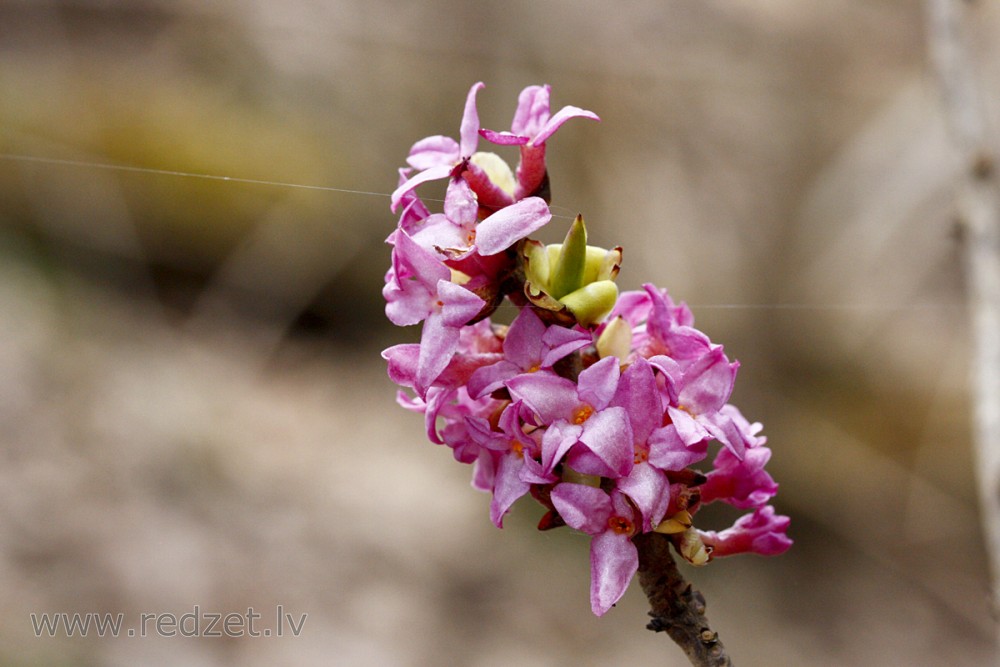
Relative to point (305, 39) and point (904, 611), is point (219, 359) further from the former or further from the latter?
point (904, 611)

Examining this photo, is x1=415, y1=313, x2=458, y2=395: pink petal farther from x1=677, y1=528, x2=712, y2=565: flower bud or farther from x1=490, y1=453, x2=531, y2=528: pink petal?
x1=677, y1=528, x2=712, y2=565: flower bud

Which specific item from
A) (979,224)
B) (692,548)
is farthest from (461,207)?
(979,224)

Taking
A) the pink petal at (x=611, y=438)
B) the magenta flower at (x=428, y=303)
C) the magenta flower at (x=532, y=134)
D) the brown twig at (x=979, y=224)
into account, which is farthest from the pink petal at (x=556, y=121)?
the brown twig at (x=979, y=224)

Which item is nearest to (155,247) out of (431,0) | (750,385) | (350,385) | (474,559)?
(350,385)

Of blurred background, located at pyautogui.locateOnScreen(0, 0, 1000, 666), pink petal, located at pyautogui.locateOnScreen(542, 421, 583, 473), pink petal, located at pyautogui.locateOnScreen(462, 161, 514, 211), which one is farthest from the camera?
blurred background, located at pyautogui.locateOnScreen(0, 0, 1000, 666)

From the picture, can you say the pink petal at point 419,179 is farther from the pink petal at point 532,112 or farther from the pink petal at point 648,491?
the pink petal at point 648,491

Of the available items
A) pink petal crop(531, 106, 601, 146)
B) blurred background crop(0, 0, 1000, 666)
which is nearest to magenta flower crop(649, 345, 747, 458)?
pink petal crop(531, 106, 601, 146)

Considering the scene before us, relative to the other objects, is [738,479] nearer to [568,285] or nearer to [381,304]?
[568,285]
